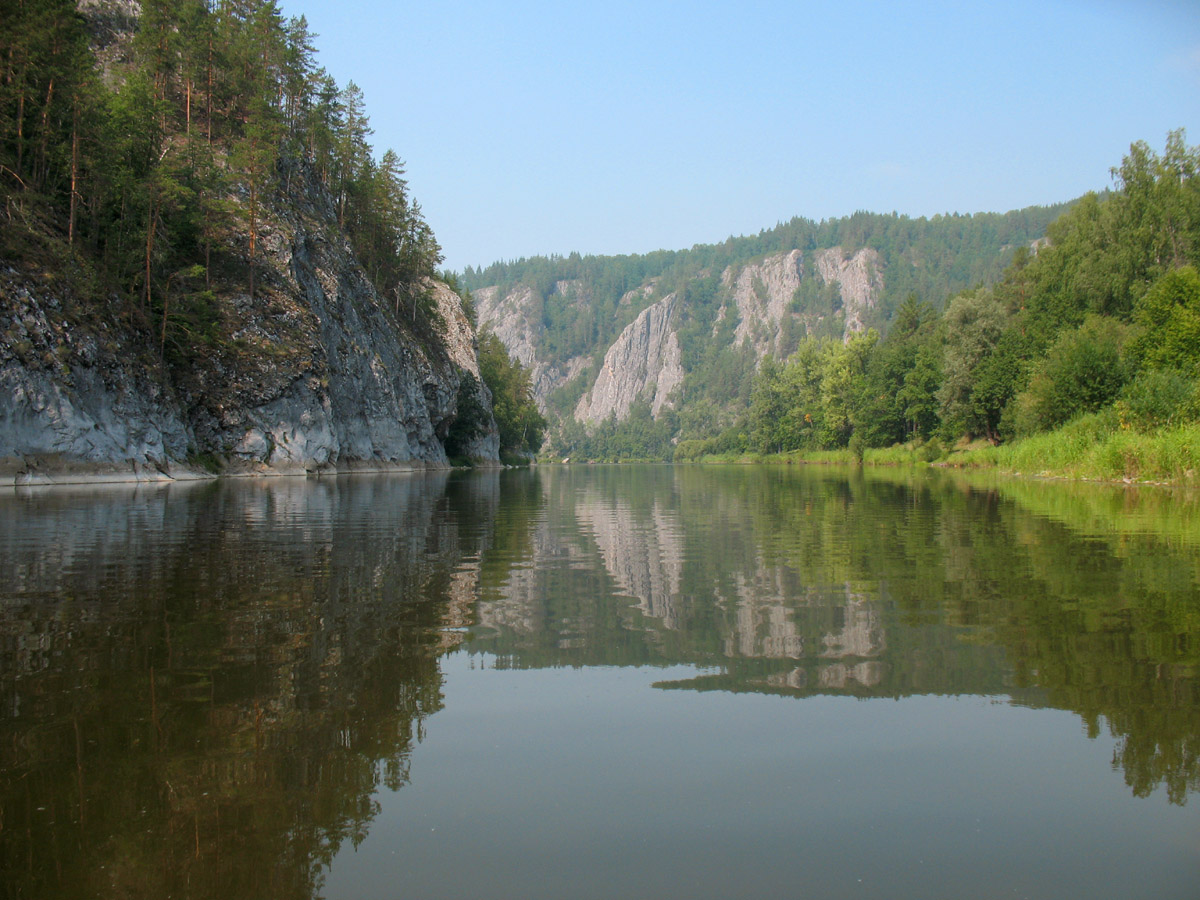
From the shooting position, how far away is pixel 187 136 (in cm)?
5266

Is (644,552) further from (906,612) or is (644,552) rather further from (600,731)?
(600,731)

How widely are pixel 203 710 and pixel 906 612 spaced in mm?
6938

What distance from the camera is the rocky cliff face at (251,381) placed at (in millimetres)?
32781

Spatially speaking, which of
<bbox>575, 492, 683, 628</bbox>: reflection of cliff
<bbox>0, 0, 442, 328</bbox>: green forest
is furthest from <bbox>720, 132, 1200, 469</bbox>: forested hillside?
<bbox>0, 0, 442, 328</bbox>: green forest

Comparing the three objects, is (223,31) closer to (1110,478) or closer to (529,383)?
(1110,478)

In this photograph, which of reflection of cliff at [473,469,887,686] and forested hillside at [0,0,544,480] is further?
forested hillside at [0,0,544,480]

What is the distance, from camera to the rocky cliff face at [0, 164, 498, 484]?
3278cm

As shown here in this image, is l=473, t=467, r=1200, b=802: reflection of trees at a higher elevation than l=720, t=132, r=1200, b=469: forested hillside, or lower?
lower

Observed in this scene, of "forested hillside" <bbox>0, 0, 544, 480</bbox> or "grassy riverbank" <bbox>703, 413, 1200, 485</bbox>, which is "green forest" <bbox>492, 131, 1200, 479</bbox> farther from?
"forested hillside" <bbox>0, 0, 544, 480</bbox>

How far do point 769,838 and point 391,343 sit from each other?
230 ft

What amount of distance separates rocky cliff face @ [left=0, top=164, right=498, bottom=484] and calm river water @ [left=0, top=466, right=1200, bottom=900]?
2489cm

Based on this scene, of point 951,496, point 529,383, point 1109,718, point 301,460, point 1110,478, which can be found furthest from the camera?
point 529,383

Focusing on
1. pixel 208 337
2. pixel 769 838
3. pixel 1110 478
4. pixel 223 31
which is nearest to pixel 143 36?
pixel 223 31

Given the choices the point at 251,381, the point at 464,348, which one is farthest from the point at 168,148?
the point at 464,348
